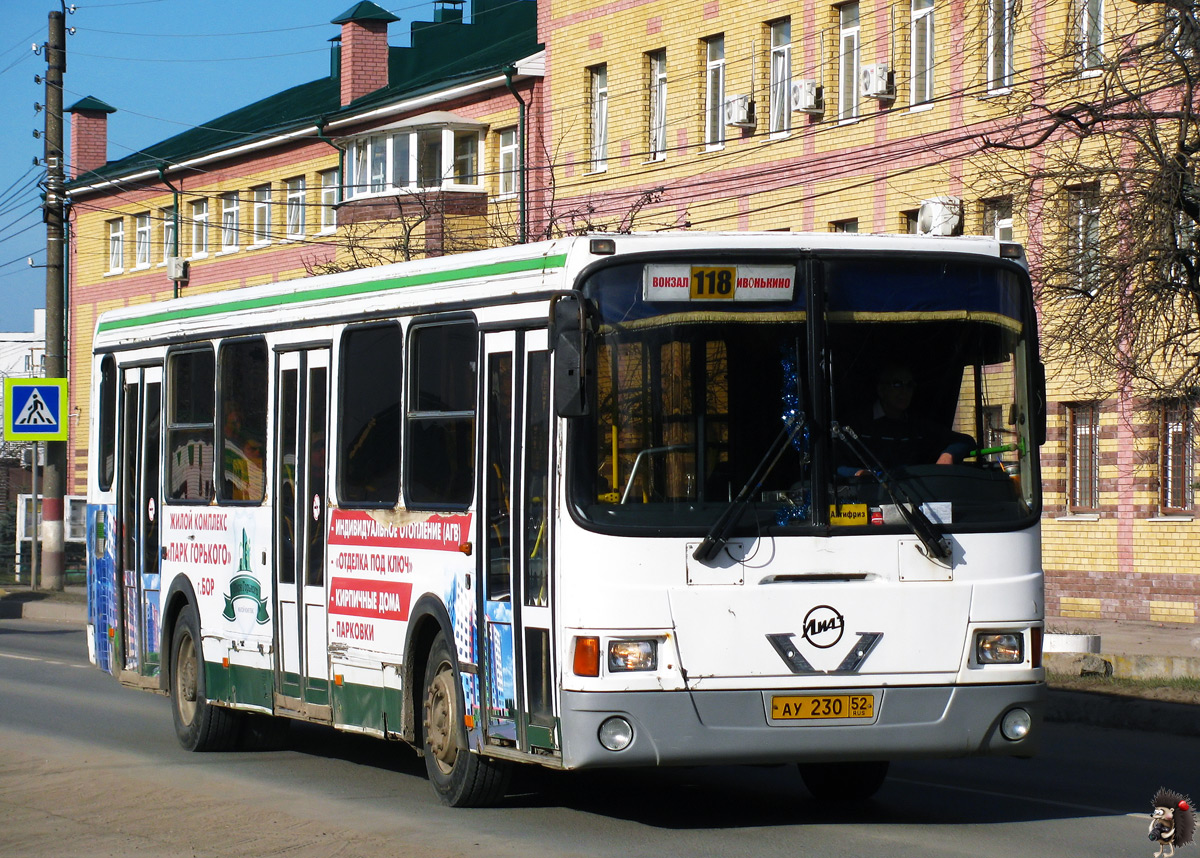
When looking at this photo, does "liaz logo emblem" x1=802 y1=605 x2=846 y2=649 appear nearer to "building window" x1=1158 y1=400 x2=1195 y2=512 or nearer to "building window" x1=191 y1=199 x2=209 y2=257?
"building window" x1=1158 y1=400 x2=1195 y2=512

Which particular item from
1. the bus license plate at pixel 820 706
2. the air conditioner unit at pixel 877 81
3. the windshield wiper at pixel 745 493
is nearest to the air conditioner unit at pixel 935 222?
the windshield wiper at pixel 745 493

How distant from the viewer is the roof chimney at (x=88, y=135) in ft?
201

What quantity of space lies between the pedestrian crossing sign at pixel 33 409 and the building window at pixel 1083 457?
48.8 feet

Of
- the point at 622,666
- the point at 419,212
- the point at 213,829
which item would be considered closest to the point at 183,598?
the point at 213,829

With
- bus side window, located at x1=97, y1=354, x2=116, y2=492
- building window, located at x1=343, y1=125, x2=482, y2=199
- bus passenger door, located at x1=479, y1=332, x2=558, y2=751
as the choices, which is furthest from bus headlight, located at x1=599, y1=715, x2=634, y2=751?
building window, located at x1=343, y1=125, x2=482, y2=199

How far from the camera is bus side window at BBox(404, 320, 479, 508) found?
10039 millimetres

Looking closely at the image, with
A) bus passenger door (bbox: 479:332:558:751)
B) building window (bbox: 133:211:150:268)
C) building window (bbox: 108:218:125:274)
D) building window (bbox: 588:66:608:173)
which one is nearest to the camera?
bus passenger door (bbox: 479:332:558:751)

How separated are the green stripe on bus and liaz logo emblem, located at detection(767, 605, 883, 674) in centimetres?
194

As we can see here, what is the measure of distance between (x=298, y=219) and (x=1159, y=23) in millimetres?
35362

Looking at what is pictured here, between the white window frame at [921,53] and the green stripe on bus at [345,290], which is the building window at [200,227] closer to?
the white window frame at [921,53]

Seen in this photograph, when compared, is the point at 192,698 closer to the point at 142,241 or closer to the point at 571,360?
the point at 571,360

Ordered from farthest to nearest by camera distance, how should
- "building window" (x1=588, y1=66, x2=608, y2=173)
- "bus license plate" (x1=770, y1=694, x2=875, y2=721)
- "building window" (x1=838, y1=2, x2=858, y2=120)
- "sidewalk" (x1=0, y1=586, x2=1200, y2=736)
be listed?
"building window" (x1=588, y1=66, x2=608, y2=173)
"building window" (x1=838, y1=2, x2=858, y2=120)
"sidewalk" (x1=0, y1=586, x2=1200, y2=736)
"bus license plate" (x1=770, y1=694, x2=875, y2=721)

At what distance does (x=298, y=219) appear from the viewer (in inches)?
1961

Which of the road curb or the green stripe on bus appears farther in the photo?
the road curb
